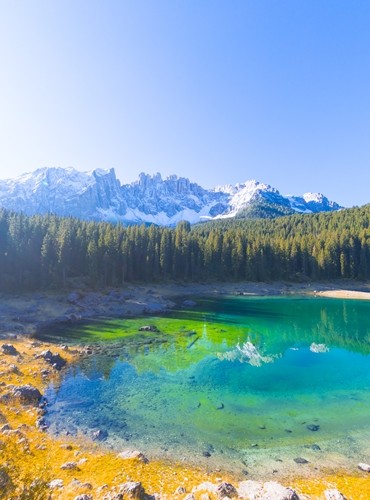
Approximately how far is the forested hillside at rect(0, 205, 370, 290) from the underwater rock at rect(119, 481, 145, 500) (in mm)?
74104

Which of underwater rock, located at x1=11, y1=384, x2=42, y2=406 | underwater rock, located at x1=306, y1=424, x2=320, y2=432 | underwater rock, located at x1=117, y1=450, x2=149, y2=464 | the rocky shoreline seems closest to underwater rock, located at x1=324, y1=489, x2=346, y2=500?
the rocky shoreline

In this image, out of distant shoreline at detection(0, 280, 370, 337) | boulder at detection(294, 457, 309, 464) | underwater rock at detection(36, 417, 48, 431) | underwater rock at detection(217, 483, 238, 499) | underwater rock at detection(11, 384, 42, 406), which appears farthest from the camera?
distant shoreline at detection(0, 280, 370, 337)

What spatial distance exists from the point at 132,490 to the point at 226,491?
4.81 m

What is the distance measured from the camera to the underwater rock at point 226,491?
51.6ft

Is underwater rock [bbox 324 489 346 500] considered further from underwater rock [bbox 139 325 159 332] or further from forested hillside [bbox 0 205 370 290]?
forested hillside [bbox 0 205 370 290]

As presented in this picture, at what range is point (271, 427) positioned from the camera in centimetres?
2408

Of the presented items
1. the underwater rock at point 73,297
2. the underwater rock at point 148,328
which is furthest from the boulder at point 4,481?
the underwater rock at point 73,297

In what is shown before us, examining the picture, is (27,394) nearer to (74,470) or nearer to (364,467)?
(74,470)

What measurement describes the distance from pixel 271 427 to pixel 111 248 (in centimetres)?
8140

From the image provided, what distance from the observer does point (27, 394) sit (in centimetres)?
2661

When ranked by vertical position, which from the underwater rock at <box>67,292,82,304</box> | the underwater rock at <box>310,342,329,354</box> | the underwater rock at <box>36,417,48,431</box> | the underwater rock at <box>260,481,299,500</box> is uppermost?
the underwater rock at <box>67,292,82,304</box>

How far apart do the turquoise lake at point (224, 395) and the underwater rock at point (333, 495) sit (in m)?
2.77

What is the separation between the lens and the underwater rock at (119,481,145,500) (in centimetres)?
1527

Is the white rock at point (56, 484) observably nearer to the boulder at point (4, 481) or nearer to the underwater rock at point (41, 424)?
the underwater rock at point (41, 424)
